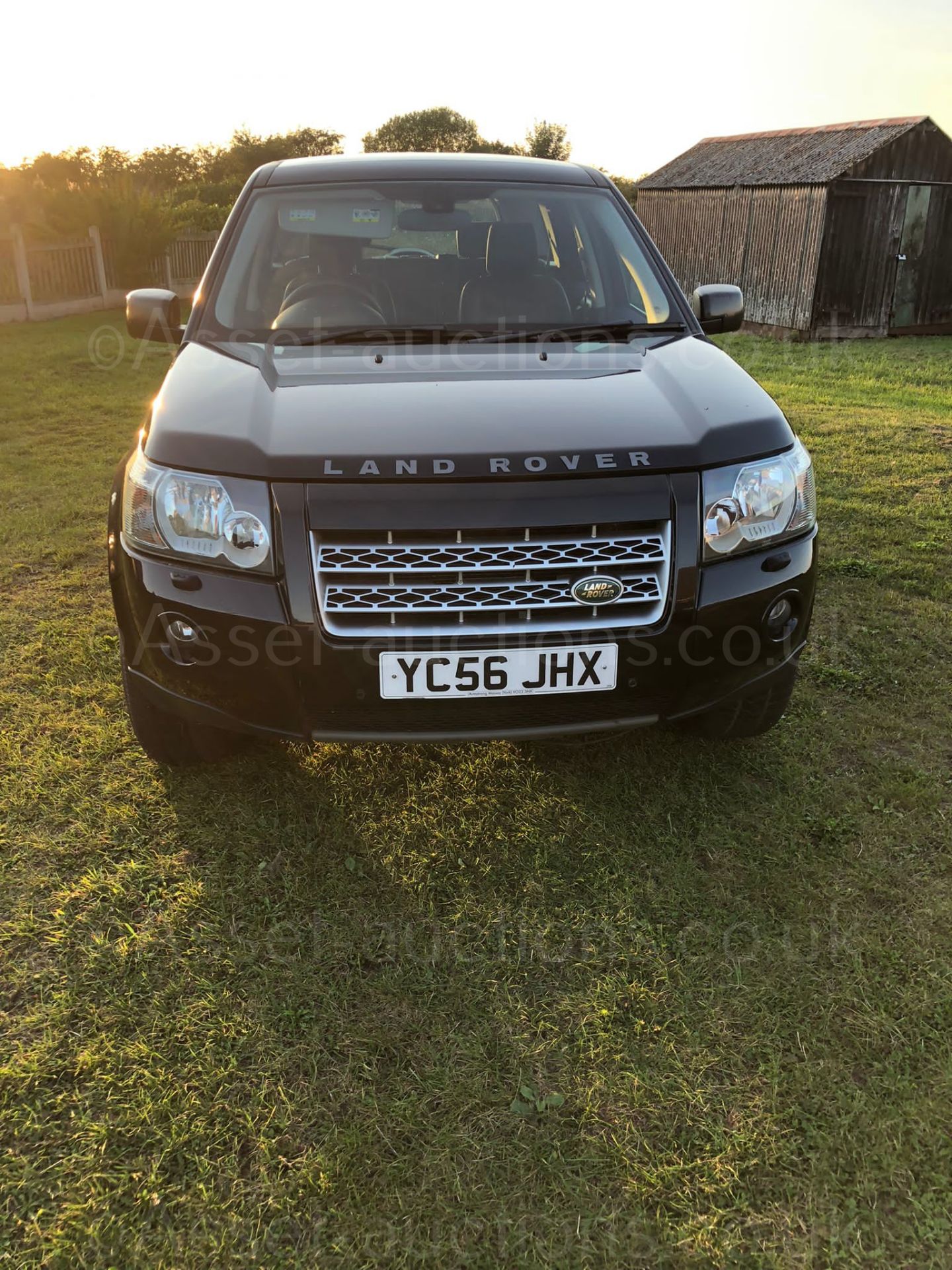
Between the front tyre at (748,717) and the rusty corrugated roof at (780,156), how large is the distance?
15.5 meters

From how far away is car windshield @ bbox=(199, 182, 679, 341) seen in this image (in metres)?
3.24

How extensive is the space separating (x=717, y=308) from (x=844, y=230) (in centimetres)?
1455

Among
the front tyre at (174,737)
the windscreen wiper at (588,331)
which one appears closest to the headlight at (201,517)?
the front tyre at (174,737)

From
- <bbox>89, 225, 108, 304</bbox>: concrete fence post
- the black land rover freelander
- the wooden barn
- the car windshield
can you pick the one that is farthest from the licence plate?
<bbox>89, 225, 108, 304</bbox>: concrete fence post

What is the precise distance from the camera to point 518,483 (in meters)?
2.26

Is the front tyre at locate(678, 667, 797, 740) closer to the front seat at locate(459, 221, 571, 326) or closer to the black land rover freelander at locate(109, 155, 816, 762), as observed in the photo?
the black land rover freelander at locate(109, 155, 816, 762)

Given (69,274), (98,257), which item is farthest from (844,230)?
(69,274)

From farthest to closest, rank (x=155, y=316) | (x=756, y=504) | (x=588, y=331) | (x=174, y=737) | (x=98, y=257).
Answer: (x=98, y=257) < (x=155, y=316) < (x=588, y=331) < (x=174, y=737) < (x=756, y=504)

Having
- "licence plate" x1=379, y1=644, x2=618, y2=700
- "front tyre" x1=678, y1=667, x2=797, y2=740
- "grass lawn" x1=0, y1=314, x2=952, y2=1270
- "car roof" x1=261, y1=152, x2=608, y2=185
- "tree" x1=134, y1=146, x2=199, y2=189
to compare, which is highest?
"tree" x1=134, y1=146, x2=199, y2=189

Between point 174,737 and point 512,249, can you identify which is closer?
point 174,737

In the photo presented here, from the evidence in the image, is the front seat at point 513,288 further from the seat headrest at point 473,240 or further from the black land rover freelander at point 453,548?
the black land rover freelander at point 453,548

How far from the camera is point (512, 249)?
3.54 meters

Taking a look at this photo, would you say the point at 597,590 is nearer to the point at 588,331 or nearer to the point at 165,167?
the point at 588,331

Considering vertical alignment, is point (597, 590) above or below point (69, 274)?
above
